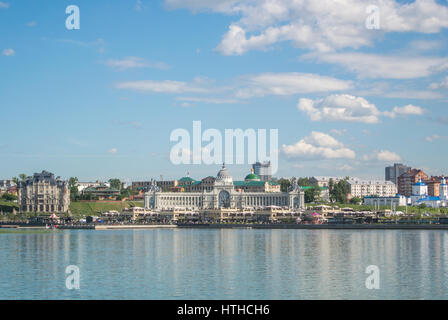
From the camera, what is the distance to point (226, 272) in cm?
4056

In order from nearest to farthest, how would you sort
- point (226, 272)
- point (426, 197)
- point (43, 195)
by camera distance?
point (226, 272) → point (43, 195) → point (426, 197)

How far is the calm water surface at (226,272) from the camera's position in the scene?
32906 mm

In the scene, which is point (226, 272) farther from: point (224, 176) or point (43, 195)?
point (224, 176)

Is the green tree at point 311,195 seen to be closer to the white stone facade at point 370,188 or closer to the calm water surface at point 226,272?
the white stone facade at point 370,188

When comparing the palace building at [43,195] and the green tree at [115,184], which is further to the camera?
the green tree at [115,184]

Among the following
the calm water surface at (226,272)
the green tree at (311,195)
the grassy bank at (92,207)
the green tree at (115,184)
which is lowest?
the calm water surface at (226,272)

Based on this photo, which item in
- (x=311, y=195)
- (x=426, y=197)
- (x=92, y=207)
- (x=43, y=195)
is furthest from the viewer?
(x=426, y=197)

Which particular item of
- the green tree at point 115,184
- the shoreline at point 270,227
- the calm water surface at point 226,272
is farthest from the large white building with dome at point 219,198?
the calm water surface at point 226,272

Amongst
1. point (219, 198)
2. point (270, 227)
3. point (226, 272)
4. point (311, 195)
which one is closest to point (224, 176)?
point (219, 198)

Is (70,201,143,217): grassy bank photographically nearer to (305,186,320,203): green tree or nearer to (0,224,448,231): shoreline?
(0,224,448,231): shoreline

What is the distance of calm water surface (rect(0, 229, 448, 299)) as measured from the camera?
108ft

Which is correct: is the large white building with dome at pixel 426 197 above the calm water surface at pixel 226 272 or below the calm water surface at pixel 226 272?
above

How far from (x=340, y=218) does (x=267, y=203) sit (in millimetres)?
38300
